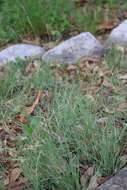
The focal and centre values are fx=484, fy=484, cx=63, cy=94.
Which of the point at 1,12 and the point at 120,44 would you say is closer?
the point at 120,44

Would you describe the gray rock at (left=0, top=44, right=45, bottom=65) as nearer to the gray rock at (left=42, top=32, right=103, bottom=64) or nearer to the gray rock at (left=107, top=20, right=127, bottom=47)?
the gray rock at (left=42, top=32, right=103, bottom=64)

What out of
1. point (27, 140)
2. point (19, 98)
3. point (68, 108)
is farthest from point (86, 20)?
point (27, 140)

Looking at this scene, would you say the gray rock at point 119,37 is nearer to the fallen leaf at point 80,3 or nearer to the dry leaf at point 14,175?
the fallen leaf at point 80,3

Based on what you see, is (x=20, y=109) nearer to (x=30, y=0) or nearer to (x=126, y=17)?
(x=30, y=0)

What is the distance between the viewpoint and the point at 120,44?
485cm

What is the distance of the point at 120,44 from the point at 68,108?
179 cm

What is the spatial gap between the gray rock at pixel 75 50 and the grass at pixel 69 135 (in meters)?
0.81

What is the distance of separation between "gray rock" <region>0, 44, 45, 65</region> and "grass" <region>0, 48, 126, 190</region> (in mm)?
1014

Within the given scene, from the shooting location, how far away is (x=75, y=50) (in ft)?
15.6

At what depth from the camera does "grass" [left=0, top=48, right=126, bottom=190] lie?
9.27 ft

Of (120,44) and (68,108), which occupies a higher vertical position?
(68,108)

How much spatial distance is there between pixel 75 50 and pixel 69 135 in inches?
71.5

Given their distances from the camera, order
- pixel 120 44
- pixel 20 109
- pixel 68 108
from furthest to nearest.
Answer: pixel 120 44 → pixel 20 109 → pixel 68 108

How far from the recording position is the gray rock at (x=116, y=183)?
102 inches
